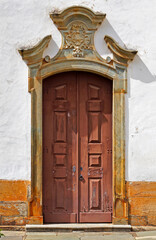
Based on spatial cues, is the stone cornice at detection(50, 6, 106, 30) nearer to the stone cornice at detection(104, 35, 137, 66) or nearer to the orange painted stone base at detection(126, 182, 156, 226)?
the stone cornice at detection(104, 35, 137, 66)

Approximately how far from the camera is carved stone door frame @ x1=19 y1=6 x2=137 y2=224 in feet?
23.9

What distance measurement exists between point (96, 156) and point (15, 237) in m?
1.89

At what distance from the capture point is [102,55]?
7.38 metres

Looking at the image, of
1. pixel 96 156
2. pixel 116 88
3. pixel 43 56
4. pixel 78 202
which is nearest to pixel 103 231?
pixel 78 202

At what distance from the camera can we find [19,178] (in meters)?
7.32

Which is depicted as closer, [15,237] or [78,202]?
[15,237]

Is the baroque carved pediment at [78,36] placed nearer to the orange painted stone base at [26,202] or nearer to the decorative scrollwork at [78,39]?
the decorative scrollwork at [78,39]

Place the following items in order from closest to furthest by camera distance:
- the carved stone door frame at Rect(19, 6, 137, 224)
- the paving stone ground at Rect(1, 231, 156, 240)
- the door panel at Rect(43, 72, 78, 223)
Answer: the paving stone ground at Rect(1, 231, 156, 240) → the carved stone door frame at Rect(19, 6, 137, 224) → the door panel at Rect(43, 72, 78, 223)

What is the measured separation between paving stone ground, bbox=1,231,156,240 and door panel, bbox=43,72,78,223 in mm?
405

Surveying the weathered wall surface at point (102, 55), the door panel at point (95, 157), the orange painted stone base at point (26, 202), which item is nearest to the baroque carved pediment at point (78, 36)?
the weathered wall surface at point (102, 55)

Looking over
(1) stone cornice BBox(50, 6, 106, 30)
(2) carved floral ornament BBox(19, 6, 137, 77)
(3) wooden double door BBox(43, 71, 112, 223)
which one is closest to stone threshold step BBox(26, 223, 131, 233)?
(3) wooden double door BBox(43, 71, 112, 223)

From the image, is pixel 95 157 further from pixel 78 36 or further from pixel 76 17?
pixel 76 17

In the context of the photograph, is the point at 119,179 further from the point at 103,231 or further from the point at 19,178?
the point at 19,178

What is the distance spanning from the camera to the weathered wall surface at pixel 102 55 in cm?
734
